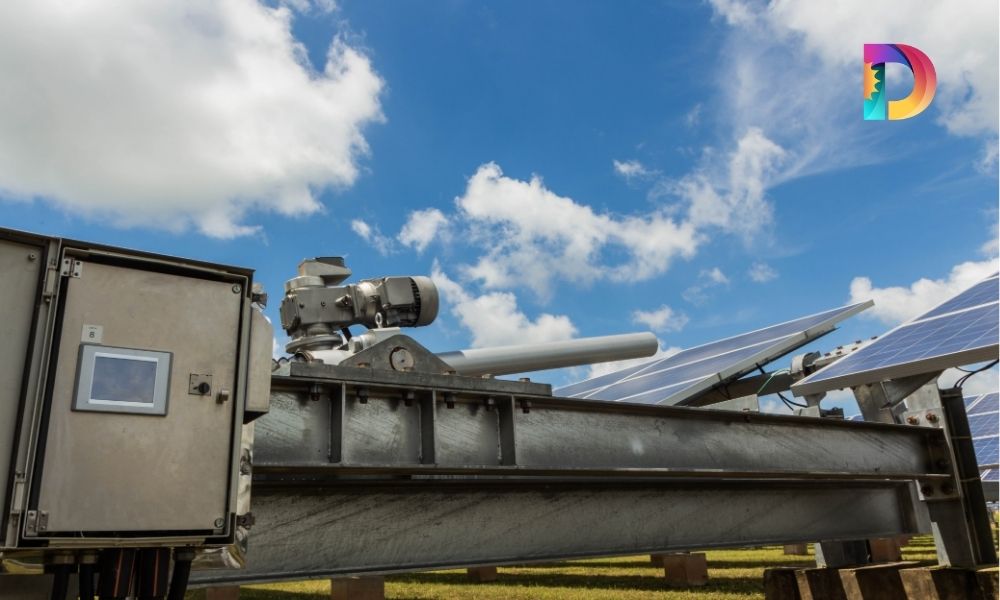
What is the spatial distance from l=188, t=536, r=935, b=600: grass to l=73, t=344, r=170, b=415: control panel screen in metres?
9.28

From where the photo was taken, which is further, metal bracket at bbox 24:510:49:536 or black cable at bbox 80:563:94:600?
black cable at bbox 80:563:94:600

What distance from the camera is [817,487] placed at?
19.3 ft

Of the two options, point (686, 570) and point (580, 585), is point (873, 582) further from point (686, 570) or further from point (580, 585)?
point (580, 585)

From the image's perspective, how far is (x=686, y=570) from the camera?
12.3 metres

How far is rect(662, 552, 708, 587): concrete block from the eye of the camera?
12.2 m

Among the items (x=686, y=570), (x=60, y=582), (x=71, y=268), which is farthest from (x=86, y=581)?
(x=686, y=570)

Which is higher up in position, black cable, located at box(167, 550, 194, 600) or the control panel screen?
the control panel screen

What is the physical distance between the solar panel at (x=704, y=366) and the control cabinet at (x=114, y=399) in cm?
626

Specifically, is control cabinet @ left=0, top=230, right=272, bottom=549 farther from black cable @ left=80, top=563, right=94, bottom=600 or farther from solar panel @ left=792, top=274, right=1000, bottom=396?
solar panel @ left=792, top=274, right=1000, bottom=396

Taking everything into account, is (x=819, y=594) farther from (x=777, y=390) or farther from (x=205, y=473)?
(x=205, y=473)

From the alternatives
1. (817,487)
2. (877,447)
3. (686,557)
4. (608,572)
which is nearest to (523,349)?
(817,487)

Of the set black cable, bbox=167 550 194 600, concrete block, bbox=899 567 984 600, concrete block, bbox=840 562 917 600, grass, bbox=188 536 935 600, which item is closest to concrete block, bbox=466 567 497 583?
grass, bbox=188 536 935 600

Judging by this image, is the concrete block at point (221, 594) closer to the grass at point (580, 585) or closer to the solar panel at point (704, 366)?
the grass at point (580, 585)

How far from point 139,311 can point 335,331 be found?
2.23 meters
